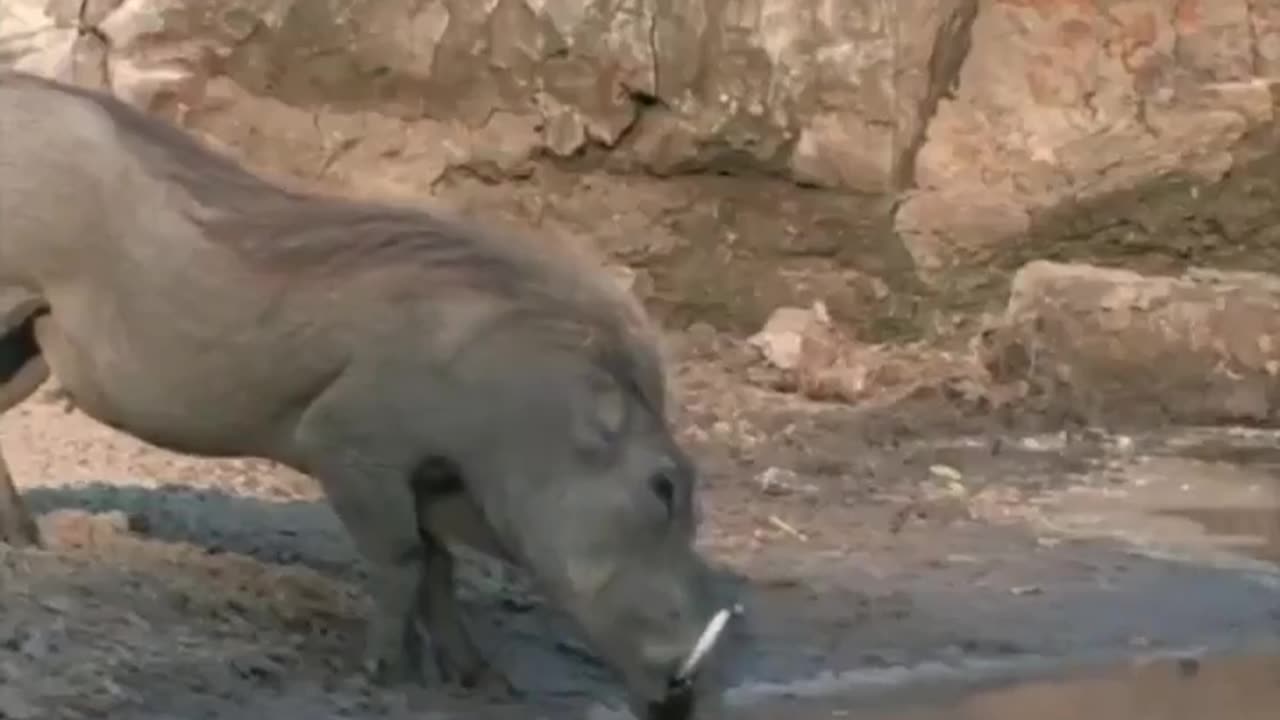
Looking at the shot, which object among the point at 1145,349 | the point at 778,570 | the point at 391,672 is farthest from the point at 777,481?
the point at 391,672

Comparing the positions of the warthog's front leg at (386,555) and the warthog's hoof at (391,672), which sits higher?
the warthog's front leg at (386,555)

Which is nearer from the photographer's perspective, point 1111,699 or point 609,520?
point 609,520

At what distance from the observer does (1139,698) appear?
407 cm

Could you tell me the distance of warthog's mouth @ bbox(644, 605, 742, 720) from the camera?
3414mm

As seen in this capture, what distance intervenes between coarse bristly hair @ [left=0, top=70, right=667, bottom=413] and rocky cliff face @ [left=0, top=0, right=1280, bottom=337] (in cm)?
374

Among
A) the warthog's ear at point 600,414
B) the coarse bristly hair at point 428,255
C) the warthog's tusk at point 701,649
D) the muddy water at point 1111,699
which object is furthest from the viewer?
the muddy water at point 1111,699

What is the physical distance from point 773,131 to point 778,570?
3081mm

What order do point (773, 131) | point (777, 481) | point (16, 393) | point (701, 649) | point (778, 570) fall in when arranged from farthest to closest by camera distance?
point (773, 131), point (777, 481), point (778, 570), point (16, 393), point (701, 649)

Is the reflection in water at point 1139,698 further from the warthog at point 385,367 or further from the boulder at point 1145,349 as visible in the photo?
the boulder at point 1145,349

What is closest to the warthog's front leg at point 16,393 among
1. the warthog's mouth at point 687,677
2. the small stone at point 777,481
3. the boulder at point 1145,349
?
the warthog's mouth at point 687,677

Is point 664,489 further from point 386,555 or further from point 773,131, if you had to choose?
point 773,131

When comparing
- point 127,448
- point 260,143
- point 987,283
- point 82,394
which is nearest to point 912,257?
point 987,283

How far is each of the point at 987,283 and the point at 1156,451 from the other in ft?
4.33

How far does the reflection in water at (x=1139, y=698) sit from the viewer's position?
3.94 m
